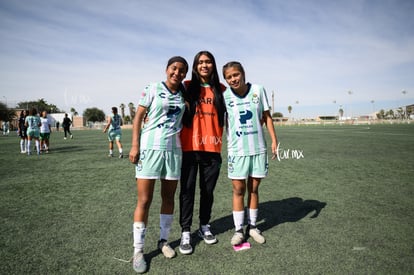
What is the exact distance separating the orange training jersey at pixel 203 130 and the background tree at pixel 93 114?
113 m

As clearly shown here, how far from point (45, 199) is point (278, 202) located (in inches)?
173

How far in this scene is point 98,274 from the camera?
8.19 feet

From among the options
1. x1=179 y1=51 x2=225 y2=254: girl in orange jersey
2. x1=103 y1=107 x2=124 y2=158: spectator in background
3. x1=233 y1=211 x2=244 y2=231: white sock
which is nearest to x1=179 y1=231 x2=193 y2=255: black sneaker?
x1=179 y1=51 x2=225 y2=254: girl in orange jersey

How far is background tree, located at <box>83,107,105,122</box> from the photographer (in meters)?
105

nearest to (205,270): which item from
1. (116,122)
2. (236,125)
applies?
(236,125)

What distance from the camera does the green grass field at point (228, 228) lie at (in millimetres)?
2646

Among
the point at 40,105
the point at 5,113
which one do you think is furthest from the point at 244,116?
the point at 40,105

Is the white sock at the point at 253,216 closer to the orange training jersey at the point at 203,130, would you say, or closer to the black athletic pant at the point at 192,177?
the black athletic pant at the point at 192,177

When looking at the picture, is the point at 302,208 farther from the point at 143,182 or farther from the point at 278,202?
the point at 143,182

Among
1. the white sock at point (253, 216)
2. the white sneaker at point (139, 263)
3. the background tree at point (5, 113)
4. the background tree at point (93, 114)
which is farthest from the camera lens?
the background tree at point (93, 114)

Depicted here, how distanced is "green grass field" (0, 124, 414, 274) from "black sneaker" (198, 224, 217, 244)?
85mm

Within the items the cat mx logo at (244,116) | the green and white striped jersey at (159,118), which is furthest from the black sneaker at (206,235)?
the cat mx logo at (244,116)

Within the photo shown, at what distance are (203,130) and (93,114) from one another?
112901 millimetres

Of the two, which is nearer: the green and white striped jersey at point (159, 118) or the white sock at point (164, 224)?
the green and white striped jersey at point (159, 118)
